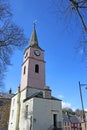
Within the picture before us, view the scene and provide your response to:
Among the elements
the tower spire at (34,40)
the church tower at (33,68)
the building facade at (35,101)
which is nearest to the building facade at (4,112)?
the building facade at (35,101)

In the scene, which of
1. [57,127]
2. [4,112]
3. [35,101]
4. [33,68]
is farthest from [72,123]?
[35,101]

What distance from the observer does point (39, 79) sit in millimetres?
32344

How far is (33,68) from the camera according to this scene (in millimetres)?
32938

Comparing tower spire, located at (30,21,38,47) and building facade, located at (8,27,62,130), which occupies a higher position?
tower spire, located at (30,21,38,47)

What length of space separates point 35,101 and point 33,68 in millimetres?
8605

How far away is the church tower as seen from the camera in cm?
3152

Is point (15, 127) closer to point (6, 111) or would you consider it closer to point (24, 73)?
point (24, 73)

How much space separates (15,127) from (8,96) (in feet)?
61.5

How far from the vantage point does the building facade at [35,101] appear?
25594 mm

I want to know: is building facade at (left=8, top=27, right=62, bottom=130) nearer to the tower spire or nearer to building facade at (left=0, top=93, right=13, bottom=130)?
the tower spire

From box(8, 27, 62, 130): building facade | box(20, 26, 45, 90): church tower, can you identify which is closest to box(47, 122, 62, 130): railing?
box(8, 27, 62, 130): building facade

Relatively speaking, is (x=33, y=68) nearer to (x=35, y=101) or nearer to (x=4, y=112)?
(x=35, y=101)

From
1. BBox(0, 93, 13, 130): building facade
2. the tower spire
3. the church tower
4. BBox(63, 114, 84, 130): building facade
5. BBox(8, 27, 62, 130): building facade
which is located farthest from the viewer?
BBox(63, 114, 84, 130): building facade

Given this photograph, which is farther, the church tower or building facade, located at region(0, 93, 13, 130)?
building facade, located at region(0, 93, 13, 130)
